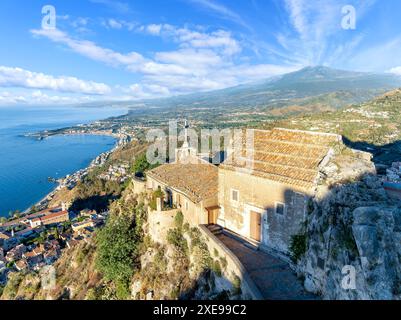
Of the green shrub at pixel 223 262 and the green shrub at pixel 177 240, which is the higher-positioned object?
the green shrub at pixel 223 262

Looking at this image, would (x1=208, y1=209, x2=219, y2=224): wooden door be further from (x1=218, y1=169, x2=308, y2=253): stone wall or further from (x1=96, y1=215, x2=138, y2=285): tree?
(x1=96, y1=215, x2=138, y2=285): tree

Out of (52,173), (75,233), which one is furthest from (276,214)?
(52,173)

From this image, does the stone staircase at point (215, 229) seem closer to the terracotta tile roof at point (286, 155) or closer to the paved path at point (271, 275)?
the paved path at point (271, 275)

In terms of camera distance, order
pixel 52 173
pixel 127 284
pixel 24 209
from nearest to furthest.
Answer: pixel 127 284, pixel 24 209, pixel 52 173

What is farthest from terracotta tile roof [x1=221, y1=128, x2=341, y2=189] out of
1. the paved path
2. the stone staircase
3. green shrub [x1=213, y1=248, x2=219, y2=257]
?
green shrub [x1=213, y1=248, x2=219, y2=257]

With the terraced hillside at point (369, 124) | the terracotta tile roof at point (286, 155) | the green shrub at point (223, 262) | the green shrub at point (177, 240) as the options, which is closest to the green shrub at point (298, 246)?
the terracotta tile roof at point (286, 155)
